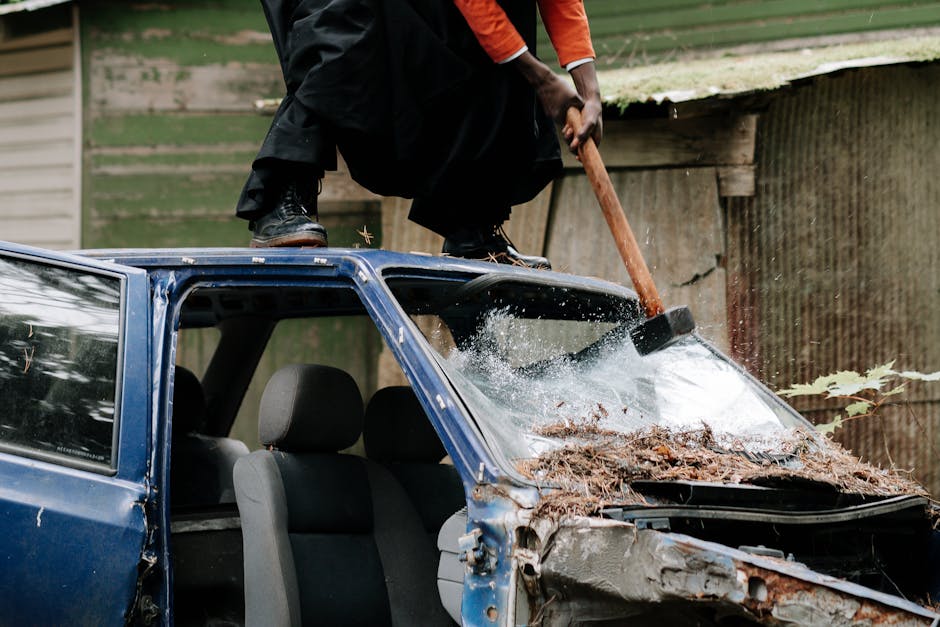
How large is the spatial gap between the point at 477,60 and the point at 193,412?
183 centimetres

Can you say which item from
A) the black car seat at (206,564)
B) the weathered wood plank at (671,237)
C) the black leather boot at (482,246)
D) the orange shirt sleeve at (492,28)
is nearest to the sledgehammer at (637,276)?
the orange shirt sleeve at (492,28)

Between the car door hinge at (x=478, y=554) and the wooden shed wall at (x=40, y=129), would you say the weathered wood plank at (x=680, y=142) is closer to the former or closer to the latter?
the wooden shed wall at (x=40, y=129)

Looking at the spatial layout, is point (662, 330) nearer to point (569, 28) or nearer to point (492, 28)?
point (492, 28)

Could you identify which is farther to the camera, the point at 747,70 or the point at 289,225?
the point at 747,70

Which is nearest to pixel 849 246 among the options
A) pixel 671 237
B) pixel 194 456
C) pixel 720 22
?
pixel 671 237

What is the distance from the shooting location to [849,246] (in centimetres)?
711

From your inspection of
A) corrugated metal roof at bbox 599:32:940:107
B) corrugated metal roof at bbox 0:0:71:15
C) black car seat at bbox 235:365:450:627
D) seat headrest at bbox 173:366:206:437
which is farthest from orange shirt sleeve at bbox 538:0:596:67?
corrugated metal roof at bbox 0:0:71:15

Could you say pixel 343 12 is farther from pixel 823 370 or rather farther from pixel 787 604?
pixel 823 370

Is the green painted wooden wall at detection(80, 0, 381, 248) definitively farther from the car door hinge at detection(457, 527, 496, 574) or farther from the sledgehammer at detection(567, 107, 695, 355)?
the car door hinge at detection(457, 527, 496, 574)

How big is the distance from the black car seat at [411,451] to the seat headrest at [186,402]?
0.82m

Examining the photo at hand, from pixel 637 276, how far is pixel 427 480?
110cm

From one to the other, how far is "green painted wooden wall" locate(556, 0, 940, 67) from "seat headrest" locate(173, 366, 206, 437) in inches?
213

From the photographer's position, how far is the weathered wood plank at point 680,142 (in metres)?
6.97

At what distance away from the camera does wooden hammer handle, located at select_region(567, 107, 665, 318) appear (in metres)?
3.77
